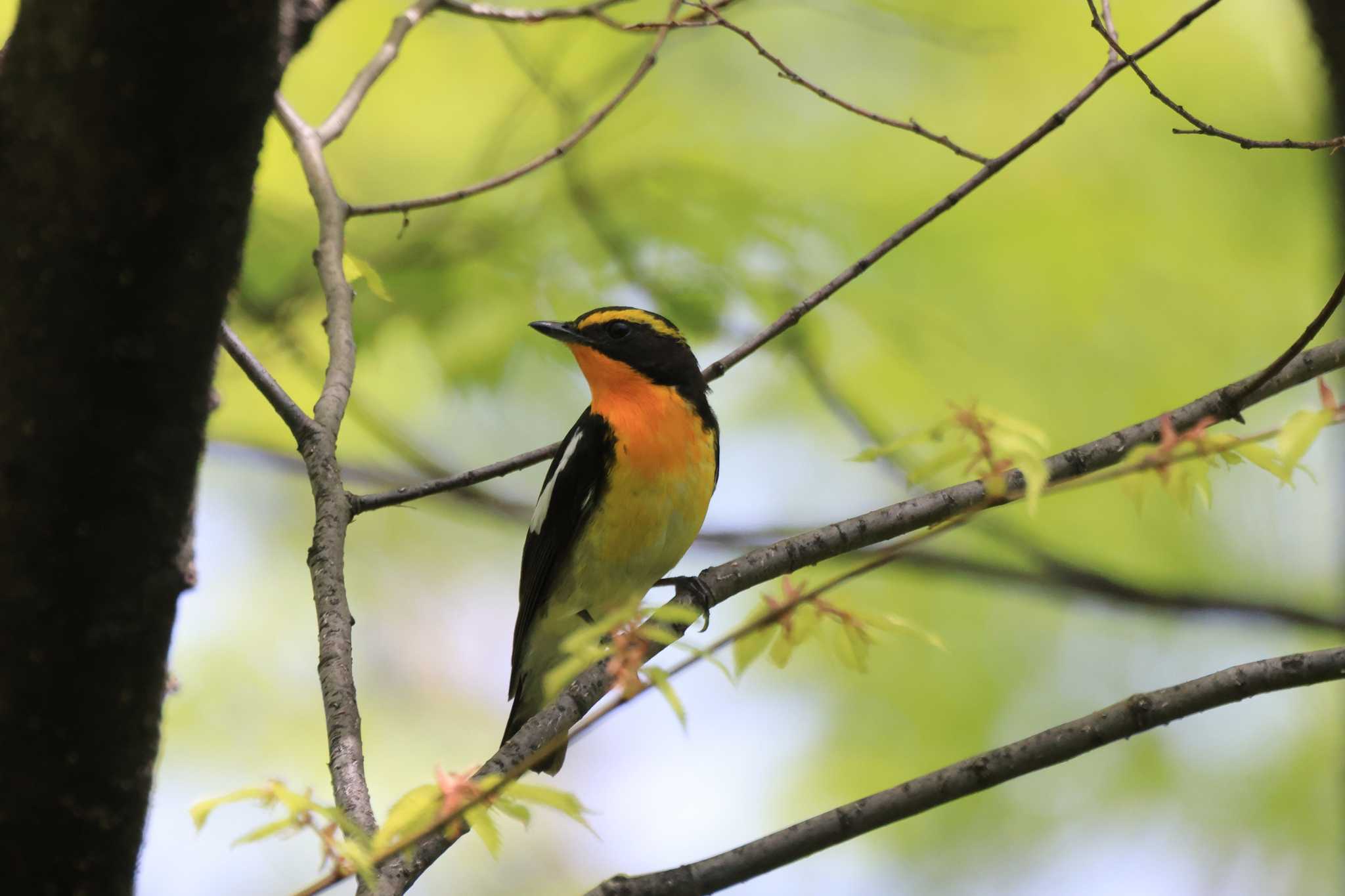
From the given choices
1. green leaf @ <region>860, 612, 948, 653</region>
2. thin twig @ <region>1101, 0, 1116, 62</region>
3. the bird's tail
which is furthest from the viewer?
the bird's tail

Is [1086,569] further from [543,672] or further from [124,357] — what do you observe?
[124,357]

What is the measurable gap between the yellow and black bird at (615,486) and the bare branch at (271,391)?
150 centimetres

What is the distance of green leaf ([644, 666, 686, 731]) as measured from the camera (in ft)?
6.45

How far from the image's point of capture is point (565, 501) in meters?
5.36

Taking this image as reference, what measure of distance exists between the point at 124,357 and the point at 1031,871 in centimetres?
816

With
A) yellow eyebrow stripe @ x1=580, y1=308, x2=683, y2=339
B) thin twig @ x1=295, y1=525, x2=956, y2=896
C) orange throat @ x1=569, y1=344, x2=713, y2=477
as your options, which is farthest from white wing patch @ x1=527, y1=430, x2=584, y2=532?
thin twig @ x1=295, y1=525, x2=956, y2=896

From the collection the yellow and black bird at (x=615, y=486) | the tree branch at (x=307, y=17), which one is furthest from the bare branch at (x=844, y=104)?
the yellow and black bird at (x=615, y=486)

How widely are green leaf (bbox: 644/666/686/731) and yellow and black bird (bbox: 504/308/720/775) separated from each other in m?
2.81

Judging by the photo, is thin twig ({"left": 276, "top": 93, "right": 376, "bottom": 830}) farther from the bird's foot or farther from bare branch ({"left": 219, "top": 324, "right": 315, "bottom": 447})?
the bird's foot

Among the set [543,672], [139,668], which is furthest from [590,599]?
[139,668]

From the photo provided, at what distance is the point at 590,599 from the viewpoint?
18.2 feet

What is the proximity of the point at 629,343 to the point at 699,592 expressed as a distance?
188 cm

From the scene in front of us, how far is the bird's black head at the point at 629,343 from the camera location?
5.70 metres

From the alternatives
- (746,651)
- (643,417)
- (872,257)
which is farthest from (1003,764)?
(643,417)
